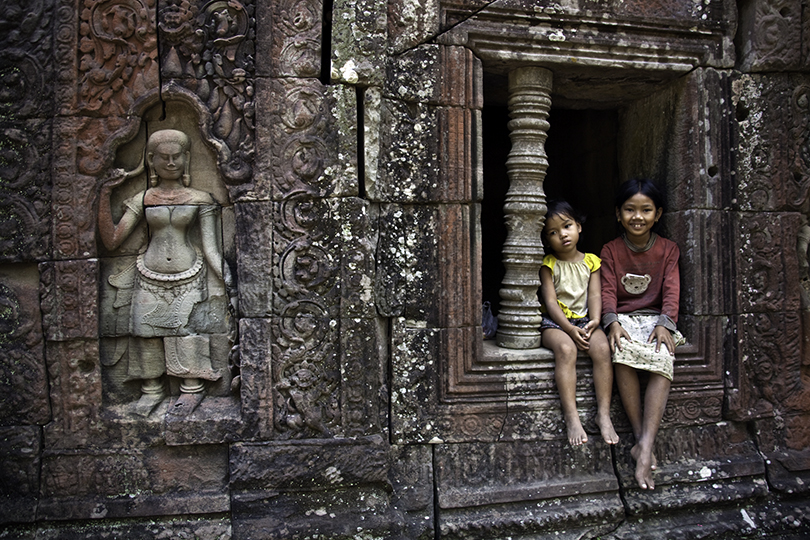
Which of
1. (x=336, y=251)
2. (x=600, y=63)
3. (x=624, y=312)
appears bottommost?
(x=624, y=312)

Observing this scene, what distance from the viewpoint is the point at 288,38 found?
8.48ft

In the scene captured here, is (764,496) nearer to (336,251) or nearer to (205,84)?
(336,251)

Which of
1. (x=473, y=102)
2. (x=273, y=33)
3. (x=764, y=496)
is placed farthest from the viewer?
(x=764, y=496)

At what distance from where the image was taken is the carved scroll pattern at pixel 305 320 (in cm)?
260

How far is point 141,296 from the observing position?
8.87 ft

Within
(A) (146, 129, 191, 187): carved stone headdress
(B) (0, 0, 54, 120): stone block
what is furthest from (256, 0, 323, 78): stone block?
(B) (0, 0, 54, 120): stone block

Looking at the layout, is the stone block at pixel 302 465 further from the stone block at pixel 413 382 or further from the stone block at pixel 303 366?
the stone block at pixel 413 382

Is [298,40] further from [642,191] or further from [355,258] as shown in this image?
[642,191]

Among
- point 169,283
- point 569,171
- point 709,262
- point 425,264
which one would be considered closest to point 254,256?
point 169,283

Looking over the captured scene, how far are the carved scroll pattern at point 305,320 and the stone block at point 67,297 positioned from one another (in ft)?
3.22

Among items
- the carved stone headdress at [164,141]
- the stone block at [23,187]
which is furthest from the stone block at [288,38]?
the stone block at [23,187]

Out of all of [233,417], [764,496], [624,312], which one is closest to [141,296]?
[233,417]

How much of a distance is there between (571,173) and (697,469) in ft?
8.85

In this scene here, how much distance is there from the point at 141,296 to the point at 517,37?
2.60m
